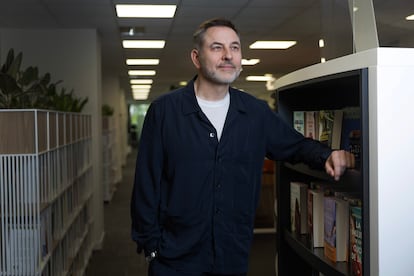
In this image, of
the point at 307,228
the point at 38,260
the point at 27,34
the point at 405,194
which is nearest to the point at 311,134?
the point at 307,228

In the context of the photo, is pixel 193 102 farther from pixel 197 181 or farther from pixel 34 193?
pixel 34 193

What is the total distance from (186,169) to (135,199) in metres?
0.25

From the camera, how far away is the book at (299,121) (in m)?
2.32

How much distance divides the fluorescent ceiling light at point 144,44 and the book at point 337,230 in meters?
5.52

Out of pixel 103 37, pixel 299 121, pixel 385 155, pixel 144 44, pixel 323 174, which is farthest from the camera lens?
pixel 144 44

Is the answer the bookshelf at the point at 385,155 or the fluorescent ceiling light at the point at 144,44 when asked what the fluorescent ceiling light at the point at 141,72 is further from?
the bookshelf at the point at 385,155

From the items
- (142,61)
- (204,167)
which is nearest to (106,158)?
(142,61)

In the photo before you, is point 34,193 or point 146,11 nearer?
point 34,193

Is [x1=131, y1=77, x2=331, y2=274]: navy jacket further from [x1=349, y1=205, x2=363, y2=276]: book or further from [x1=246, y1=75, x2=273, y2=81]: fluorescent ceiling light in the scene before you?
[x1=246, y1=75, x2=273, y2=81]: fluorescent ceiling light

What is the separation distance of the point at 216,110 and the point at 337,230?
0.62m

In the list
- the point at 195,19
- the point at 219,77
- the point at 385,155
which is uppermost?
the point at 195,19

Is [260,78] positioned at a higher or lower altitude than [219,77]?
higher

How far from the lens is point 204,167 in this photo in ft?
6.17

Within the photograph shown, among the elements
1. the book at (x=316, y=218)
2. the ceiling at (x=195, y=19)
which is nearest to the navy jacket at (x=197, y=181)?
the book at (x=316, y=218)
